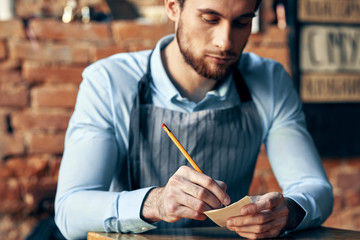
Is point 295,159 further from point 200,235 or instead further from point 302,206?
point 200,235

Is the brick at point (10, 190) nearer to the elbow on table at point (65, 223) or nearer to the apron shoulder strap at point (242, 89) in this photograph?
the elbow on table at point (65, 223)

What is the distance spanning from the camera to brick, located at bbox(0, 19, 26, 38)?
187 centimetres

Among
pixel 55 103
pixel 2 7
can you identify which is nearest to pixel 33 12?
pixel 2 7

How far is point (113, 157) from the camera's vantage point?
3.64 ft

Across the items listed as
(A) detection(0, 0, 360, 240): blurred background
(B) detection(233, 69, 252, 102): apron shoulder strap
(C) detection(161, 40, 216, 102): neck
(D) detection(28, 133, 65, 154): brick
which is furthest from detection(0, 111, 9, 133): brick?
(B) detection(233, 69, 252, 102): apron shoulder strap

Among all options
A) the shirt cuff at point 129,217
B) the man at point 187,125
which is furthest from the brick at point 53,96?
the shirt cuff at point 129,217

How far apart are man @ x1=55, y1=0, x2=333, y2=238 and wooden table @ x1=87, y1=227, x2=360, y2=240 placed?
30mm

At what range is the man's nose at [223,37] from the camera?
3.73 feet

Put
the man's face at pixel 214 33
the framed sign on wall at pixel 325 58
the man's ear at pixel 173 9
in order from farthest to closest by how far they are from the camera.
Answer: the framed sign on wall at pixel 325 58
the man's ear at pixel 173 9
the man's face at pixel 214 33

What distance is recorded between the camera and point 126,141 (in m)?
1.19

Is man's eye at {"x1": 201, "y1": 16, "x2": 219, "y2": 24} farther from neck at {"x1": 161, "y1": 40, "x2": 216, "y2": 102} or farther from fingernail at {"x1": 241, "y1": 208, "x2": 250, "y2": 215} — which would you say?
fingernail at {"x1": 241, "y1": 208, "x2": 250, "y2": 215}

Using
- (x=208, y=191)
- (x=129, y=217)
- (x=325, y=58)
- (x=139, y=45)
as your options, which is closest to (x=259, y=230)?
(x=208, y=191)

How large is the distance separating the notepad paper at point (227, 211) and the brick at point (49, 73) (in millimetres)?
1235

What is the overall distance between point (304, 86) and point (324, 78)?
0.11m
